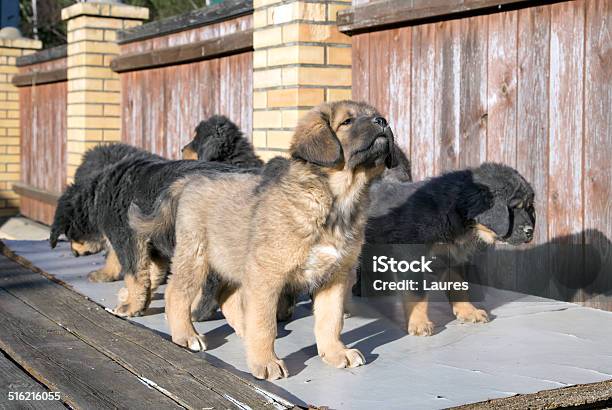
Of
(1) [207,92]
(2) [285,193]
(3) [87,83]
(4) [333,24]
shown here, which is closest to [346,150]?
(2) [285,193]

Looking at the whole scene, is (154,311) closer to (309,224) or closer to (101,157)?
(309,224)

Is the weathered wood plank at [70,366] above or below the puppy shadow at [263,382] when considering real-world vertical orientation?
above

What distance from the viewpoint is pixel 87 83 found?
11.4 metres

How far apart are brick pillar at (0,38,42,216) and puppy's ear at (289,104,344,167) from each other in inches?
530

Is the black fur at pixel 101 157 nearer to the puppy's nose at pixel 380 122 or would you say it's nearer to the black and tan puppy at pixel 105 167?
the black and tan puppy at pixel 105 167

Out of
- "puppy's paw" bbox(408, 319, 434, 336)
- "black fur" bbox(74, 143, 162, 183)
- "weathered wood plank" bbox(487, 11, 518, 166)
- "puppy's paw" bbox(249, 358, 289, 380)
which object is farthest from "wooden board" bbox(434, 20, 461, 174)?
"puppy's paw" bbox(249, 358, 289, 380)

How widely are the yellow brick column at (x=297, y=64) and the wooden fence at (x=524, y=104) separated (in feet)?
1.39

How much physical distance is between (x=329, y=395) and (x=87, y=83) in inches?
345

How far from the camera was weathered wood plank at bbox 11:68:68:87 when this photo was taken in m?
13.1

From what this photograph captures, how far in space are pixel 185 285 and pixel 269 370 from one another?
90 centimetres

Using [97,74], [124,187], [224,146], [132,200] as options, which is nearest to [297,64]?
[224,146]

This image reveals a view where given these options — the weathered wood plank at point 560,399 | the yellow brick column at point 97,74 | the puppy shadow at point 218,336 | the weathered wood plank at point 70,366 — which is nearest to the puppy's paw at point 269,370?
the weathered wood plank at point 70,366

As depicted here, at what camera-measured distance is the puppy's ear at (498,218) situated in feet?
15.8

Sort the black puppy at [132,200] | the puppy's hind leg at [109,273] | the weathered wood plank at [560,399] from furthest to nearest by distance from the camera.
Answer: the puppy's hind leg at [109,273]
the black puppy at [132,200]
the weathered wood plank at [560,399]
